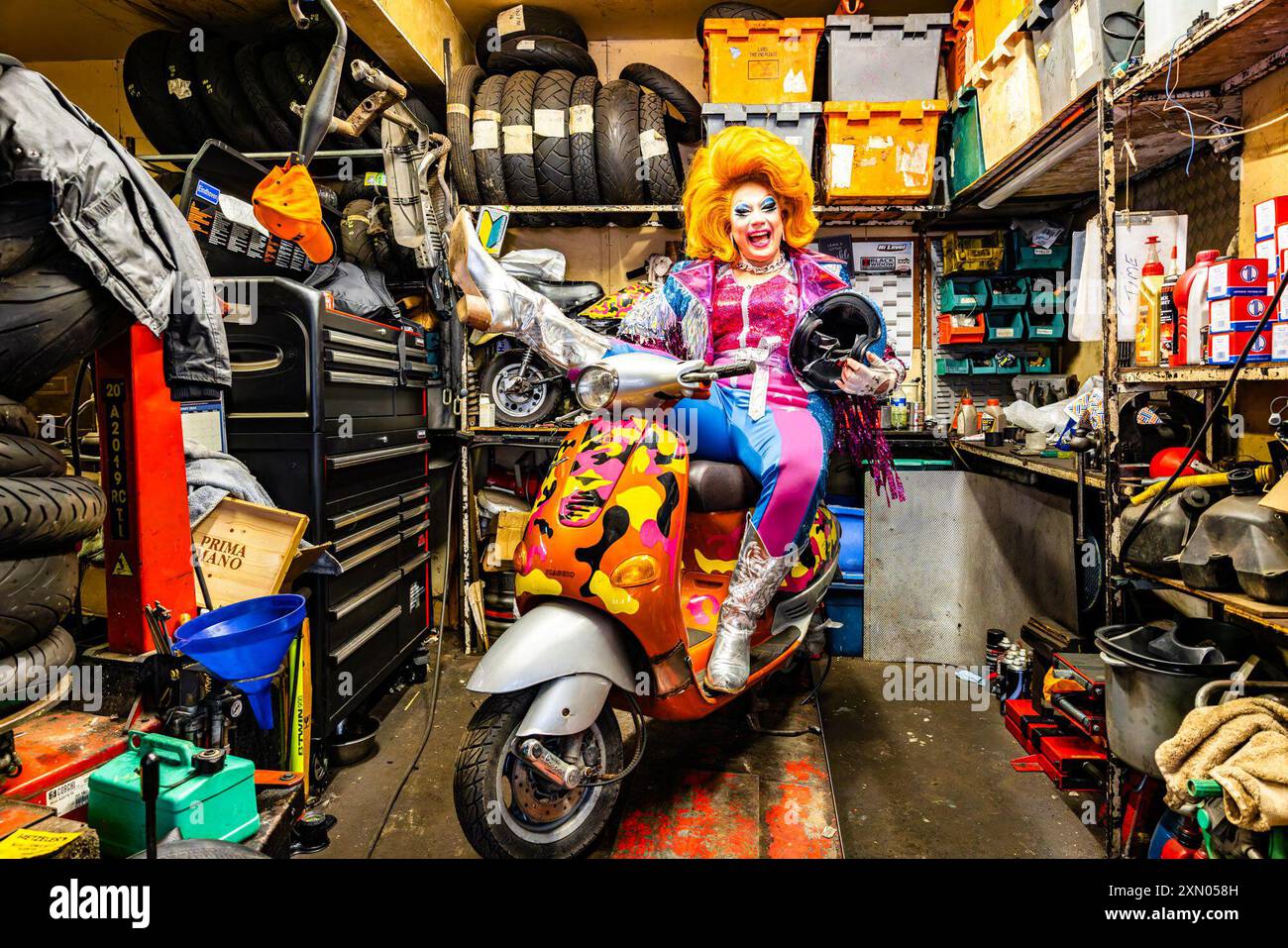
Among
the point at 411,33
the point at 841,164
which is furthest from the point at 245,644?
the point at 841,164

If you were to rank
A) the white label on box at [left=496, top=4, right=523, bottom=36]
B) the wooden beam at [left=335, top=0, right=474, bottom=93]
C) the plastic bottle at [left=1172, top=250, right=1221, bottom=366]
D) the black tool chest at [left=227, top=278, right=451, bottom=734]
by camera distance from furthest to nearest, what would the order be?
the white label on box at [left=496, top=4, right=523, bottom=36], the wooden beam at [left=335, top=0, right=474, bottom=93], the black tool chest at [left=227, top=278, right=451, bottom=734], the plastic bottle at [left=1172, top=250, right=1221, bottom=366]

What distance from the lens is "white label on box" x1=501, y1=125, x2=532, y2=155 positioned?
10.3ft

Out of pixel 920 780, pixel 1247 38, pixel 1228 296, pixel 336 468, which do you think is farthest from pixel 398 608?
pixel 1247 38

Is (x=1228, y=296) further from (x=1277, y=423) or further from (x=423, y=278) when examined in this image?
(x=423, y=278)

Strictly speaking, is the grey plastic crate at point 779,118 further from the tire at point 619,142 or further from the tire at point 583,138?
the tire at point 583,138

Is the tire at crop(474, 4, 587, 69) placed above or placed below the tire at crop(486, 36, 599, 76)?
above

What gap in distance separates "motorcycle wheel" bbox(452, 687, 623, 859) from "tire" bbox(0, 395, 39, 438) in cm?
98

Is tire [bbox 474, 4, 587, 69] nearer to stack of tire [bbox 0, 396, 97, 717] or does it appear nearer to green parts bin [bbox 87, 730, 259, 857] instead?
stack of tire [bbox 0, 396, 97, 717]

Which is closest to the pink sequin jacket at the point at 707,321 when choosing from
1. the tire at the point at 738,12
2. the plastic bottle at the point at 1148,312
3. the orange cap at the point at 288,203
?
the plastic bottle at the point at 1148,312

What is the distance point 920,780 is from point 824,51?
3195 millimetres

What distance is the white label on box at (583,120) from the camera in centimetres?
314

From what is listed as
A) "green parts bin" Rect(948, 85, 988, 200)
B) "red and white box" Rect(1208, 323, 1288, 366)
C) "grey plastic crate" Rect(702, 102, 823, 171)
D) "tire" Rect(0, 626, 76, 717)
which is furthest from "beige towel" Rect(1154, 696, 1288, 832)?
"grey plastic crate" Rect(702, 102, 823, 171)

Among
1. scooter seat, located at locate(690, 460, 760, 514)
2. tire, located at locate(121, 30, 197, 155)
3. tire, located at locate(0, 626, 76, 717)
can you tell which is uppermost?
tire, located at locate(121, 30, 197, 155)

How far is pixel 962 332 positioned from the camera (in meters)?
3.48
